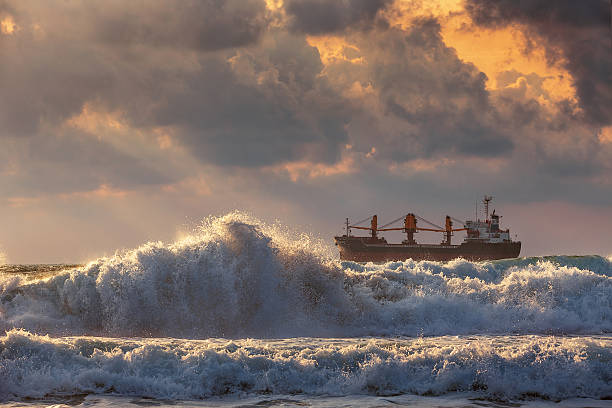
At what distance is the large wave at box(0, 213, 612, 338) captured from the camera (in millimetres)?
15492

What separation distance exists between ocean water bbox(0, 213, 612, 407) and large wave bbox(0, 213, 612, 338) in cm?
4

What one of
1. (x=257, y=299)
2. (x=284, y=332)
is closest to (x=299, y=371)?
(x=284, y=332)

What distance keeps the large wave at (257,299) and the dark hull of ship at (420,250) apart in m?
65.4

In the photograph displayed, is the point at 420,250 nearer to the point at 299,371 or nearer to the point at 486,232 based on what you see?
the point at 486,232

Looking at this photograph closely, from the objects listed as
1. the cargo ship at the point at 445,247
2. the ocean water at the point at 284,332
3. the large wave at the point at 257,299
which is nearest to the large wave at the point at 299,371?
the ocean water at the point at 284,332

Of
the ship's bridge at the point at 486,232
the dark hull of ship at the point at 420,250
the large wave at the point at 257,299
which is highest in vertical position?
the ship's bridge at the point at 486,232

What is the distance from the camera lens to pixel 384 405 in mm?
8039

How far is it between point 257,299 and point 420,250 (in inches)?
2794

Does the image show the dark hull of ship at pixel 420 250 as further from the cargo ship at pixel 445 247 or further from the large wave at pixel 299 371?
the large wave at pixel 299 371

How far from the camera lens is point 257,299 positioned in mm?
16281

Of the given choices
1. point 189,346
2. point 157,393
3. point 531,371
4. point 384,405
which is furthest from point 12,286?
point 531,371

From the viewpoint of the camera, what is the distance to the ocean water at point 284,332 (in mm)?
8820

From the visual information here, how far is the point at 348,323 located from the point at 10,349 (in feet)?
30.4

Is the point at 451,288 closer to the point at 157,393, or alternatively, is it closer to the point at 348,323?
the point at 348,323
